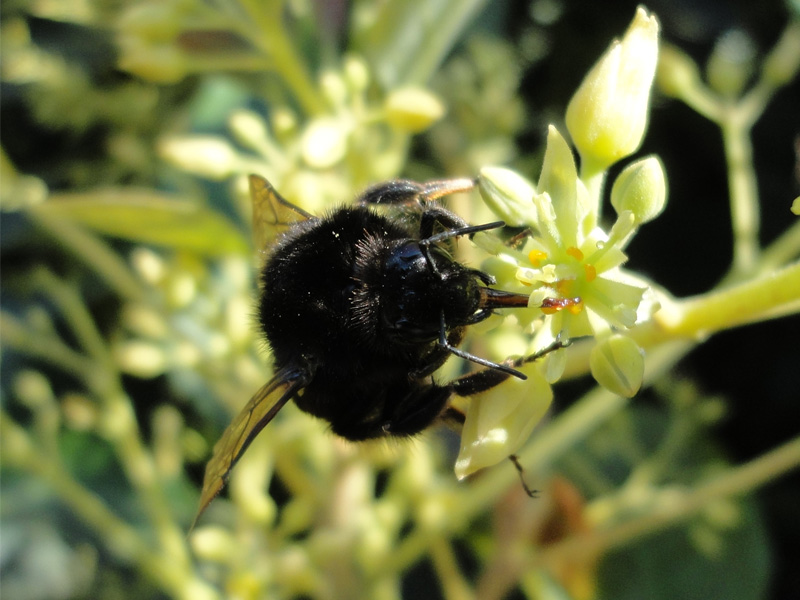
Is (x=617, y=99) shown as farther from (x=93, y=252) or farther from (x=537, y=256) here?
(x=93, y=252)

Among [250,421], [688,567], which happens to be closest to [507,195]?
[250,421]

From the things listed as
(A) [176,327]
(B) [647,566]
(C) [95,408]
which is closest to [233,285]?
(A) [176,327]

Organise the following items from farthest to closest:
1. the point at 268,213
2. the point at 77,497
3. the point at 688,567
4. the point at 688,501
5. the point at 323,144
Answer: the point at 688,567, the point at 77,497, the point at 688,501, the point at 323,144, the point at 268,213

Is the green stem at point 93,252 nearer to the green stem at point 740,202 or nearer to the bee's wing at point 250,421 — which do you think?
the bee's wing at point 250,421

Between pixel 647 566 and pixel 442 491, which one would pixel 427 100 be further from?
pixel 647 566

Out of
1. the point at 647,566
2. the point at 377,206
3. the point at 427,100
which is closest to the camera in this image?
the point at 377,206

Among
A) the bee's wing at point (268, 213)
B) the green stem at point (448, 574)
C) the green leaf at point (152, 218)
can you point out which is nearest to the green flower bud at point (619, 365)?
the bee's wing at point (268, 213)
